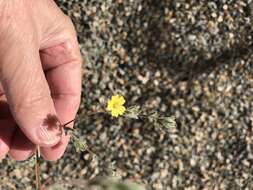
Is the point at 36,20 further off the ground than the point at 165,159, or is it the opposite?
the point at 36,20

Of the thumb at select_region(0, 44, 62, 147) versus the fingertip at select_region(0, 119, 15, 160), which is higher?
the thumb at select_region(0, 44, 62, 147)

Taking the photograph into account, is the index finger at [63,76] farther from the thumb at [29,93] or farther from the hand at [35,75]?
the thumb at [29,93]

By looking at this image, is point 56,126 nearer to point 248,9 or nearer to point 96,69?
point 96,69

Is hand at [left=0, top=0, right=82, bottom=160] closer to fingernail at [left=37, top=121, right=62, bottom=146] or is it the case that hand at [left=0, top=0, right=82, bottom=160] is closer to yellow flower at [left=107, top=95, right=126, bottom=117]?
fingernail at [left=37, top=121, right=62, bottom=146]

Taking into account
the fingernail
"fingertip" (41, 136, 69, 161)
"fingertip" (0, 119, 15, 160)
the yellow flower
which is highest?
the yellow flower

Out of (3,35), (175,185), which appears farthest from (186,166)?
(3,35)

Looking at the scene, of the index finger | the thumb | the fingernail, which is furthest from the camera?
the index finger

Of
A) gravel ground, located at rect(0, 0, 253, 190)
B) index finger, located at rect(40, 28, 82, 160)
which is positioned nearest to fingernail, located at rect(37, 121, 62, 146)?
index finger, located at rect(40, 28, 82, 160)

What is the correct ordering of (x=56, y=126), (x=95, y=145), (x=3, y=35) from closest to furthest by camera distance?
(x=3, y=35)
(x=56, y=126)
(x=95, y=145)

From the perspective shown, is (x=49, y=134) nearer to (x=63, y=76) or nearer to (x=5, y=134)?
(x=5, y=134)
